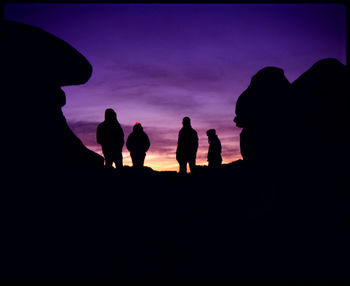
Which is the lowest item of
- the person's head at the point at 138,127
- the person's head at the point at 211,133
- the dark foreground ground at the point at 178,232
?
the dark foreground ground at the point at 178,232

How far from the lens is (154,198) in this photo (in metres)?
7.94

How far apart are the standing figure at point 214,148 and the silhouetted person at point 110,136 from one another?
4.85 metres

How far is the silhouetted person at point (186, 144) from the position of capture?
9984 millimetres

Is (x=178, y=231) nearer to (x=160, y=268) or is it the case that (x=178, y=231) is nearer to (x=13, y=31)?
(x=160, y=268)

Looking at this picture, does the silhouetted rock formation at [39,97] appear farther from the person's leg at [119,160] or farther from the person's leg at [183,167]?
the person's leg at [183,167]

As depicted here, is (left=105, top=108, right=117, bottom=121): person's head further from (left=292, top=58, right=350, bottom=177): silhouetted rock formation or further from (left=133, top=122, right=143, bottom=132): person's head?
(left=292, top=58, right=350, bottom=177): silhouetted rock formation

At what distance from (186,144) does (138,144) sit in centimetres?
200

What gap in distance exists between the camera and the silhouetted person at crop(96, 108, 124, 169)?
370 inches

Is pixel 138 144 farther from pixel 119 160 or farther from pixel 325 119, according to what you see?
pixel 325 119

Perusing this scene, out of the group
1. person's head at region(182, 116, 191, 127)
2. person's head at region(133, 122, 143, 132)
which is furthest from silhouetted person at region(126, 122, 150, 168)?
person's head at region(182, 116, 191, 127)

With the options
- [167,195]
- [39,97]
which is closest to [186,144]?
[167,195]

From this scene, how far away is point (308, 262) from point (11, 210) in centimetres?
641

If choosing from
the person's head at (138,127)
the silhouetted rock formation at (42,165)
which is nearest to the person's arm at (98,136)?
the silhouetted rock formation at (42,165)

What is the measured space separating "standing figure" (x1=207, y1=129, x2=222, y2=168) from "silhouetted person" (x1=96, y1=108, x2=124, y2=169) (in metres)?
4.85
